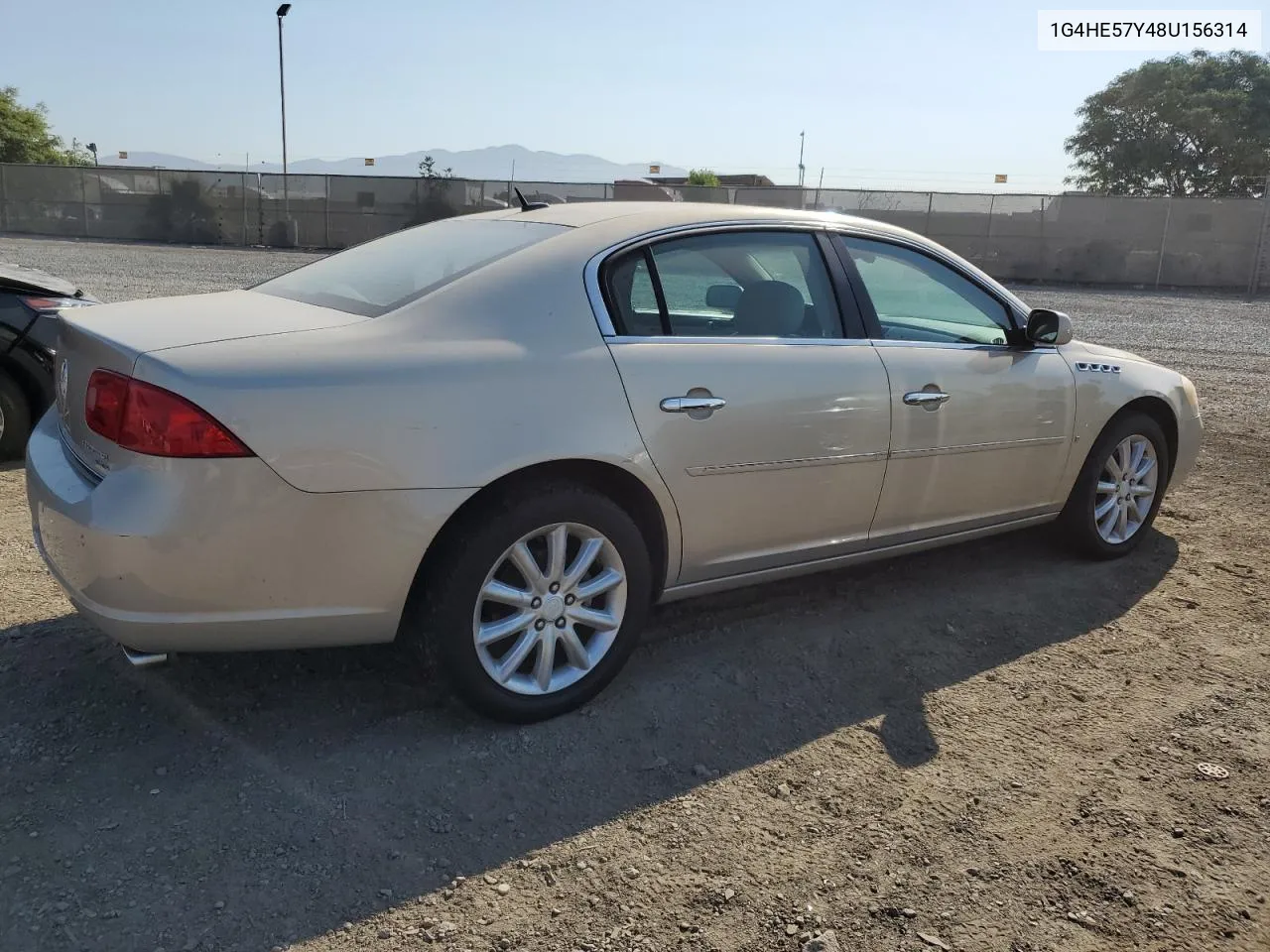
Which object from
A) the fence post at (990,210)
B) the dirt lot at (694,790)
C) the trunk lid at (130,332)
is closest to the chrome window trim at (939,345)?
the dirt lot at (694,790)

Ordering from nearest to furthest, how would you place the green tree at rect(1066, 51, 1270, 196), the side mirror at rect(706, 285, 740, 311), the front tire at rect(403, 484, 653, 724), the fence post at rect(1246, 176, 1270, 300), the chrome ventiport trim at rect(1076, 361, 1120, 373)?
the front tire at rect(403, 484, 653, 724)
the side mirror at rect(706, 285, 740, 311)
the chrome ventiport trim at rect(1076, 361, 1120, 373)
the fence post at rect(1246, 176, 1270, 300)
the green tree at rect(1066, 51, 1270, 196)

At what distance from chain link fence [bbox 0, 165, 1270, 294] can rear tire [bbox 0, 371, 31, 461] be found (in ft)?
64.2

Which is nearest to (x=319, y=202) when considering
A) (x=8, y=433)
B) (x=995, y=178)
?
(x=995, y=178)

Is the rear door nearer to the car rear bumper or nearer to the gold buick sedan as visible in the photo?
the gold buick sedan

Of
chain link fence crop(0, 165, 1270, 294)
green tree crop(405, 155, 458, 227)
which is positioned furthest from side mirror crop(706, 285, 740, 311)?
green tree crop(405, 155, 458, 227)

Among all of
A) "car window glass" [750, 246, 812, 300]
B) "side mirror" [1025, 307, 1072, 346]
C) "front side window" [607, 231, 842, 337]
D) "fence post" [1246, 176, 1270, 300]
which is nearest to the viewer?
"front side window" [607, 231, 842, 337]

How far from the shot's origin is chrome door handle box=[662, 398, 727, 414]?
128 inches

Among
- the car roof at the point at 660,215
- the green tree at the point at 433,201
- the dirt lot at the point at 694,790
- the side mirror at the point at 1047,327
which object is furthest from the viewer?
the green tree at the point at 433,201

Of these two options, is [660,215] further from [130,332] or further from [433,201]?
[433,201]

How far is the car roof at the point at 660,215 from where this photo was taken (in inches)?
139

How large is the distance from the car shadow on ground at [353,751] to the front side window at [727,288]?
1.18m

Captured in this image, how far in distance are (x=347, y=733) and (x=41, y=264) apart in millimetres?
19923

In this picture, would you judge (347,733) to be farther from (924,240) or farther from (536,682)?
(924,240)

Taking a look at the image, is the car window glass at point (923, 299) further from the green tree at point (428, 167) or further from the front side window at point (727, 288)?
the green tree at point (428, 167)
